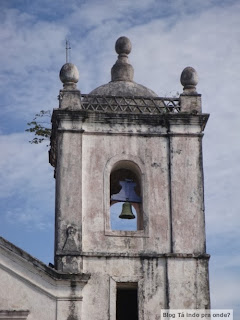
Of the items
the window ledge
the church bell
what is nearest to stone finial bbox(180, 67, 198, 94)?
the church bell

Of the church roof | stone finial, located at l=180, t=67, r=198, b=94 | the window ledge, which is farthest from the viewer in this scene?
the church roof

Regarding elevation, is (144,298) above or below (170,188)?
below

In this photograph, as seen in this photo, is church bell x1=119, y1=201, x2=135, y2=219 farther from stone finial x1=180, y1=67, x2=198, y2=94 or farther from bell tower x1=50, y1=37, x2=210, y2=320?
stone finial x1=180, y1=67, x2=198, y2=94

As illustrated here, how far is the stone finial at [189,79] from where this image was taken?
16.8 metres

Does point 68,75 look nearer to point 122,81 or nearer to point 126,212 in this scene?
point 122,81

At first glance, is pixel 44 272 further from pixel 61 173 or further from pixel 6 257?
pixel 61 173

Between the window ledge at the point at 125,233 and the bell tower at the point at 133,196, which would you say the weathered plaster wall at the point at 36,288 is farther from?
the window ledge at the point at 125,233

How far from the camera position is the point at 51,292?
49.3 feet

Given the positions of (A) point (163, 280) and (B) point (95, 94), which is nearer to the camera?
(A) point (163, 280)

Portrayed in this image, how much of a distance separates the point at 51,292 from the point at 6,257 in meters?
1.06

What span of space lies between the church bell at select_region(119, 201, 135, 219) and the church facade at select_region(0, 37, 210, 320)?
20mm

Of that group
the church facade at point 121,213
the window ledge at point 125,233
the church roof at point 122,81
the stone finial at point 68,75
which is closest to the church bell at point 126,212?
the church facade at point 121,213

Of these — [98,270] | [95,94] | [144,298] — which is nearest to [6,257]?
[98,270]

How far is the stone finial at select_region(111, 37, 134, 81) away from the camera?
698 inches
